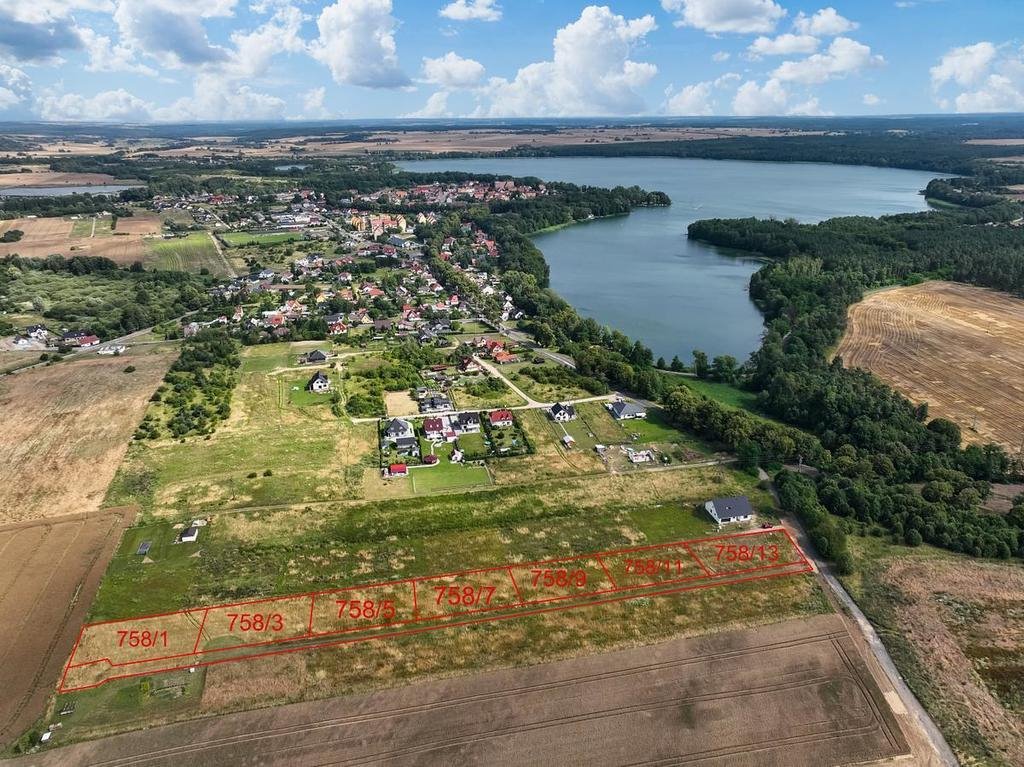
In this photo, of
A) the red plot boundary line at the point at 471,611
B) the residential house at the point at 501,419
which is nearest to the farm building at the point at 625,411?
the residential house at the point at 501,419

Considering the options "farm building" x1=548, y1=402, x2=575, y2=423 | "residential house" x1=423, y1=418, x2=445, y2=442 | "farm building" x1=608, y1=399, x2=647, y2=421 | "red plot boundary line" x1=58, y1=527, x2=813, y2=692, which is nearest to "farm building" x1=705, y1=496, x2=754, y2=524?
"red plot boundary line" x1=58, y1=527, x2=813, y2=692

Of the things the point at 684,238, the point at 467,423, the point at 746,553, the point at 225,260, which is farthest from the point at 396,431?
the point at 684,238

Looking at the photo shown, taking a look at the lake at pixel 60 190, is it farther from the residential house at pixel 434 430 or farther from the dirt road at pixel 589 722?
the dirt road at pixel 589 722

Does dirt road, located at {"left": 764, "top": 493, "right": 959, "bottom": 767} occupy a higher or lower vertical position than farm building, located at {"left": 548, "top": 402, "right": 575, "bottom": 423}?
lower

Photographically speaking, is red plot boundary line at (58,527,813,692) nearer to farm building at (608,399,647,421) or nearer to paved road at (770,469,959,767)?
paved road at (770,469,959,767)

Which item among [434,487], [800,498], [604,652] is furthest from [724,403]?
[604,652]

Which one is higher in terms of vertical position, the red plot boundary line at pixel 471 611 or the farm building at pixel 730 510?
the farm building at pixel 730 510

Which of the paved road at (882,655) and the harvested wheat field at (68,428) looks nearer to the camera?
the paved road at (882,655)
